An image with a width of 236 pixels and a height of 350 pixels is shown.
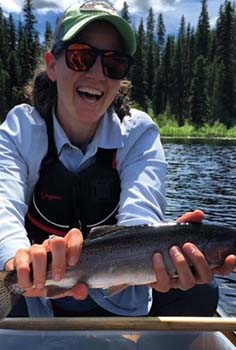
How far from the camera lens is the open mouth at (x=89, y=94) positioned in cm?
285

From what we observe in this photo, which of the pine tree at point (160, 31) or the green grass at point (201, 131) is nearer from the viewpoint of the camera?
the green grass at point (201, 131)

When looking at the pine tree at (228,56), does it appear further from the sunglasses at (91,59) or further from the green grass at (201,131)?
the sunglasses at (91,59)

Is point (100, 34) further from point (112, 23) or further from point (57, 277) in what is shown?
point (57, 277)

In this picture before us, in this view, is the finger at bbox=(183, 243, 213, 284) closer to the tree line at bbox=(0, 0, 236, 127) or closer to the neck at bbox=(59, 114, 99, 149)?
the neck at bbox=(59, 114, 99, 149)

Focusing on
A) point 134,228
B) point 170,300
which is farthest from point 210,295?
point 134,228

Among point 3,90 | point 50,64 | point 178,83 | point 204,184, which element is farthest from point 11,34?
point 50,64

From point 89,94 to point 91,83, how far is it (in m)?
0.05

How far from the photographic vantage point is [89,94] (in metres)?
2.86

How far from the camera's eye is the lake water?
362 inches

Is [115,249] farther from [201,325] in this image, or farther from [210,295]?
[210,295]

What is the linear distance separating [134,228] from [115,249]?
11cm

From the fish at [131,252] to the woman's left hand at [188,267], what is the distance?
23 millimetres

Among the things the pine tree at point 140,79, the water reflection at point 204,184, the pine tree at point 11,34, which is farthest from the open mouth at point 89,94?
the pine tree at point 11,34

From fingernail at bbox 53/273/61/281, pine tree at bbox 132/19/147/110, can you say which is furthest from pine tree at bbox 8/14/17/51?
fingernail at bbox 53/273/61/281
